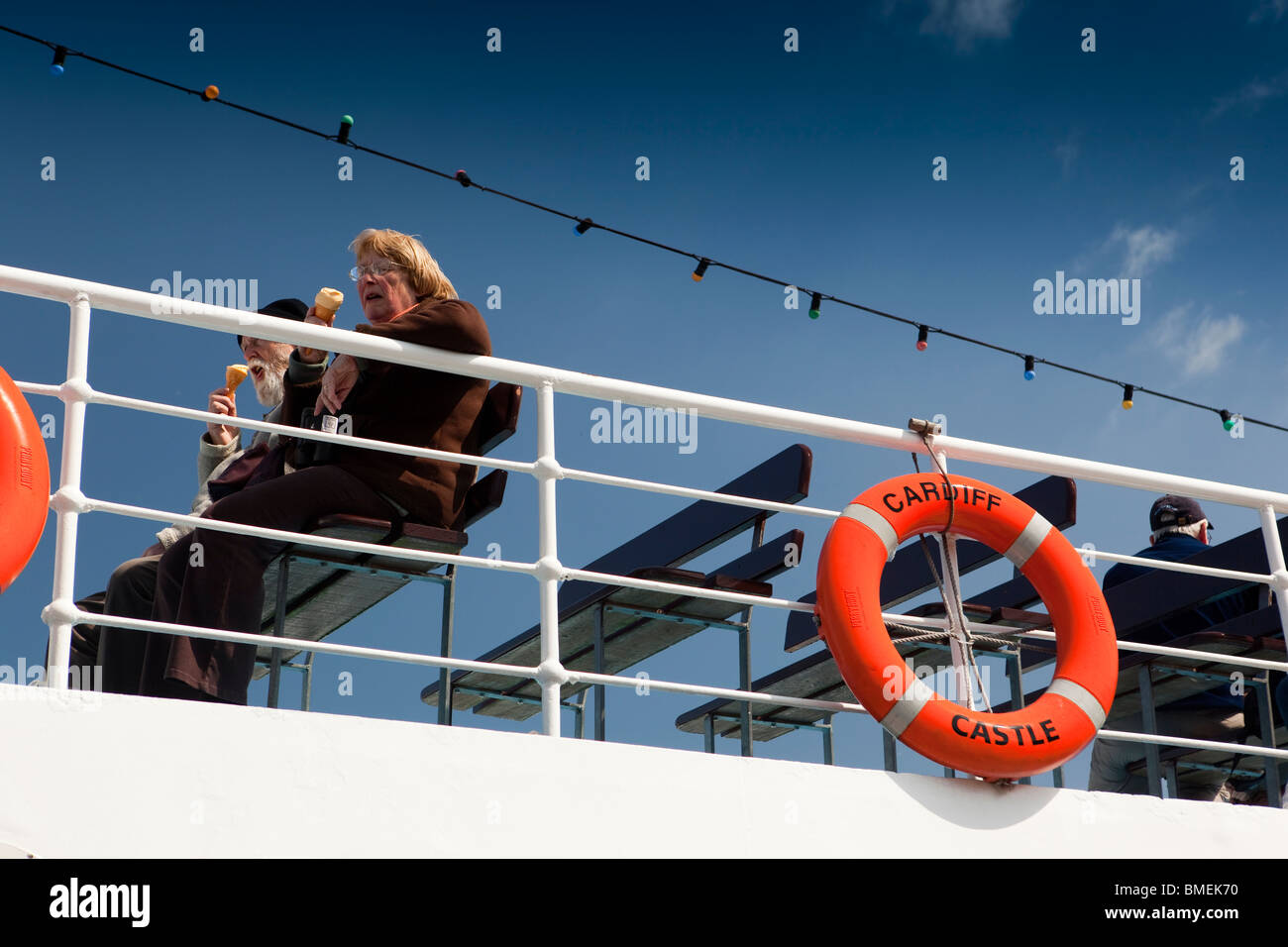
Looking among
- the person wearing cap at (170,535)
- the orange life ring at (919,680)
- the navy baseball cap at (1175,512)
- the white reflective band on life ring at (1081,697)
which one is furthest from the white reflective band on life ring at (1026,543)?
the navy baseball cap at (1175,512)

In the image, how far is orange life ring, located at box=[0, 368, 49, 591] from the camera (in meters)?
2.31

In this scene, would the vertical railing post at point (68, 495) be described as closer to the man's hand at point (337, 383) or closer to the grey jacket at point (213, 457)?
the man's hand at point (337, 383)

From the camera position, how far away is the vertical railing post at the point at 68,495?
7.79ft

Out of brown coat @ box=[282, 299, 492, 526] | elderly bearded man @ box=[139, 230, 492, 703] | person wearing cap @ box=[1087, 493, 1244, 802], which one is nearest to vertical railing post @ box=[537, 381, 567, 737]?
elderly bearded man @ box=[139, 230, 492, 703]

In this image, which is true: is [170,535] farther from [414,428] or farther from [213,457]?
[414,428]

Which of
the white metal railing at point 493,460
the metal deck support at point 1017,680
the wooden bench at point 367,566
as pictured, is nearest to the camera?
the white metal railing at point 493,460

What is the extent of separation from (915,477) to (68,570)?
1.81 metres

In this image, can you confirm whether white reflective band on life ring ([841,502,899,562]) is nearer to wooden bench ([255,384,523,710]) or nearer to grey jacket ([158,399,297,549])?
wooden bench ([255,384,523,710])

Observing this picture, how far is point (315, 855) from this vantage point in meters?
2.36

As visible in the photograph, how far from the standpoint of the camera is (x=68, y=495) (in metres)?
2.45

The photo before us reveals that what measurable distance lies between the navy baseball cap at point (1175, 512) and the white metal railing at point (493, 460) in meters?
1.63

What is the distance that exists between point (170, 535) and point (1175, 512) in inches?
138
